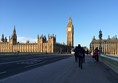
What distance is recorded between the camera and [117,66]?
69.1 ft

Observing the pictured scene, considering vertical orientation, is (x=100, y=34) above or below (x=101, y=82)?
above

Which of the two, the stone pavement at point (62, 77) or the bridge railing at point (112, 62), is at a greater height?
the bridge railing at point (112, 62)

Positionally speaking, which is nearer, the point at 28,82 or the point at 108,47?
the point at 28,82

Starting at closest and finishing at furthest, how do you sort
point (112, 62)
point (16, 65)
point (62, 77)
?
point (62, 77) < point (112, 62) < point (16, 65)

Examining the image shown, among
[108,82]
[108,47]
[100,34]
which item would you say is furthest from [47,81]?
[108,47]

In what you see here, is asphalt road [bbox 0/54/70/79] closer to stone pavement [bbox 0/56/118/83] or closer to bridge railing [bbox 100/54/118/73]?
stone pavement [bbox 0/56/118/83]

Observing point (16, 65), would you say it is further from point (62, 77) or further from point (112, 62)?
point (62, 77)

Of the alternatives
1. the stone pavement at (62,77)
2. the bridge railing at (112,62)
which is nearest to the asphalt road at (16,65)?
the stone pavement at (62,77)

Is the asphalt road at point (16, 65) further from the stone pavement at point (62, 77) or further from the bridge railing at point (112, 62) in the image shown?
the bridge railing at point (112, 62)

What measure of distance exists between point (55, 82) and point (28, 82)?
1175mm

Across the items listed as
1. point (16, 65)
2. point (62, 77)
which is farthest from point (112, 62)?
point (62, 77)

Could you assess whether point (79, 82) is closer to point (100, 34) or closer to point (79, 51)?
point (79, 51)

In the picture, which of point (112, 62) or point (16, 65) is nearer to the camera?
point (112, 62)

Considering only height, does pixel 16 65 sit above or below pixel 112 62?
below
